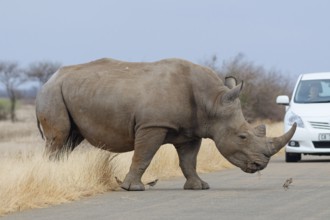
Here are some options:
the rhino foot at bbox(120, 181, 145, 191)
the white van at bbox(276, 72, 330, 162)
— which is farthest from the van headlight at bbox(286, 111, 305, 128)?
the rhino foot at bbox(120, 181, 145, 191)

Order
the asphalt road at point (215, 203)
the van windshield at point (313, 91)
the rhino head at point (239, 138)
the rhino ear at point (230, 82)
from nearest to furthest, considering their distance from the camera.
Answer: the asphalt road at point (215, 203) → the rhino head at point (239, 138) → the rhino ear at point (230, 82) → the van windshield at point (313, 91)

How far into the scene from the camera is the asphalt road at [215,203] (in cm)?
1161

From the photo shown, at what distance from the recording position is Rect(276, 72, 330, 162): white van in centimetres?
2192

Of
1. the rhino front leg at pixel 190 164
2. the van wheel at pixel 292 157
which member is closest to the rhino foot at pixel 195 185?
the rhino front leg at pixel 190 164

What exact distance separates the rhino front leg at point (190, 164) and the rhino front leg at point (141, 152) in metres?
0.70

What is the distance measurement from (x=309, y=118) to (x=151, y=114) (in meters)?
7.97

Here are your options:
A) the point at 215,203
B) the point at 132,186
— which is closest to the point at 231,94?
the point at 132,186

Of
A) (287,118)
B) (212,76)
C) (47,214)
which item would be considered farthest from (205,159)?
(47,214)

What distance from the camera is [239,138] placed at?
49.0 ft

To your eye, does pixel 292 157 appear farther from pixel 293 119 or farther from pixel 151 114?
pixel 151 114

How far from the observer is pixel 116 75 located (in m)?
15.5

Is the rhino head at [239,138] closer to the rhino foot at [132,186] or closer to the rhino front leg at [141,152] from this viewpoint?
the rhino front leg at [141,152]

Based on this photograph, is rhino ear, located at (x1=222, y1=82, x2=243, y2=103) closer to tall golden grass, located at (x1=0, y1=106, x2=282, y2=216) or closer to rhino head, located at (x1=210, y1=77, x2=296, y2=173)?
rhino head, located at (x1=210, y1=77, x2=296, y2=173)

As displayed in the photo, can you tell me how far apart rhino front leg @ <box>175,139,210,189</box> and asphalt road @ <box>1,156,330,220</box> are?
0.64 ft
